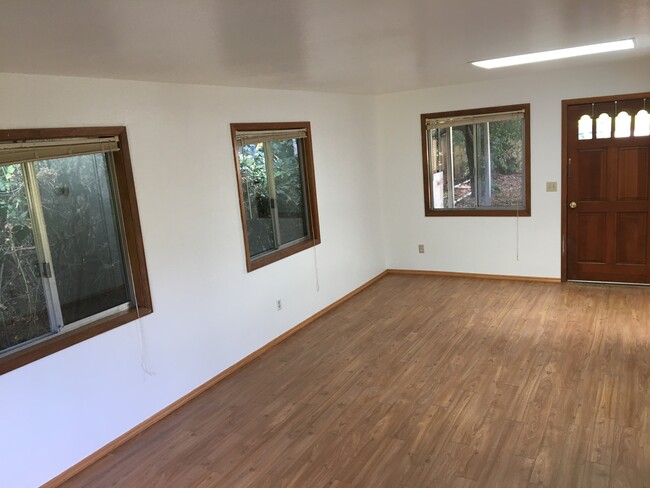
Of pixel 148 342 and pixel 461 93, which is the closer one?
pixel 148 342

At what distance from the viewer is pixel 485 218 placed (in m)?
5.93

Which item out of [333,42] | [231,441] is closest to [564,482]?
[231,441]

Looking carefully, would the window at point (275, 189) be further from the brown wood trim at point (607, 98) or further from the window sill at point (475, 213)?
the brown wood trim at point (607, 98)

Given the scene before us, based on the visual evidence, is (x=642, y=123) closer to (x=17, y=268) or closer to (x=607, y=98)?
(x=607, y=98)

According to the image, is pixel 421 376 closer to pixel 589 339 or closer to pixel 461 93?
pixel 589 339

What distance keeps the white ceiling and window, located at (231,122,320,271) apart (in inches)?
27.0

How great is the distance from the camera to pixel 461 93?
18.8 feet

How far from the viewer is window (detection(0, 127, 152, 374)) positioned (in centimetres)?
273

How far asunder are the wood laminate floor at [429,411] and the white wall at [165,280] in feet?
0.75

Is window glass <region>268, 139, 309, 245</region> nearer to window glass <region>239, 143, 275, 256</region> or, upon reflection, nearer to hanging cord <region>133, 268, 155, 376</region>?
window glass <region>239, 143, 275, 256</region>

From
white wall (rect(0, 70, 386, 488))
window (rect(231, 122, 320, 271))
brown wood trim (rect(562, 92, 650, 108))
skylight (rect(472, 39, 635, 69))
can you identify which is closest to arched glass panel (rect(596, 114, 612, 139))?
brown wood trim (rect(562, 92, 650, 108))

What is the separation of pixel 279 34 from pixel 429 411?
2.37 m

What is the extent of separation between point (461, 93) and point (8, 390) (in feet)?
16.4

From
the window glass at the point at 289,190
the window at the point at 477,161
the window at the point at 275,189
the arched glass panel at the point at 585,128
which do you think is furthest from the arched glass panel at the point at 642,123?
the window glass at the point at 289,190
